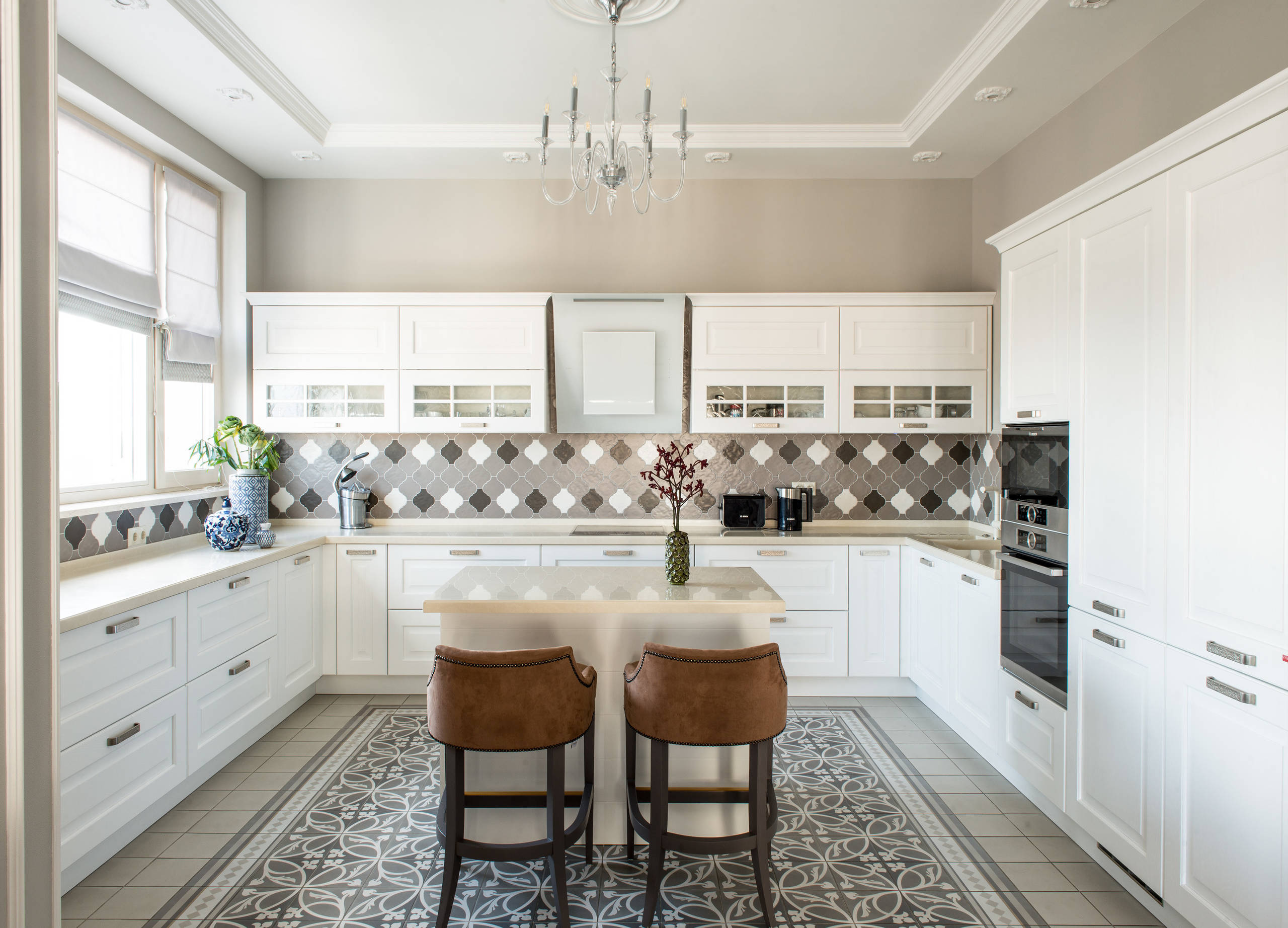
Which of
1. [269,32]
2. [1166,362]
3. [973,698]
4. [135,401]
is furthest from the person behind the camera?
[135,401]

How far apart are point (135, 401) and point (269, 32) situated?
5.95 ft

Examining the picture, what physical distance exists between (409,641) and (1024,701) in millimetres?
2948

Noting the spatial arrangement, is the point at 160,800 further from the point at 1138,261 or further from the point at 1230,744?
the point at 1138,261

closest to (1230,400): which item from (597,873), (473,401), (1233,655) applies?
(1233,655)

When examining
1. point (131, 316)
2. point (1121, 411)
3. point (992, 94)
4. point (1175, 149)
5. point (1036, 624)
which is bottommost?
point (1036, 624)

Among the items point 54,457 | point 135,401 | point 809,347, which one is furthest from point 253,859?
point 809,347

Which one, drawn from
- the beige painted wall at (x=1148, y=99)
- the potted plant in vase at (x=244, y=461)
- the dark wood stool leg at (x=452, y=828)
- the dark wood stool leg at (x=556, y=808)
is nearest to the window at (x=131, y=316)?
the potted plant in vase at (x=244, y=461)

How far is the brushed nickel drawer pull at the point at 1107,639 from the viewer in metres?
2.06

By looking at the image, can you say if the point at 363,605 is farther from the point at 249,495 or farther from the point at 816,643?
the point at 816,643

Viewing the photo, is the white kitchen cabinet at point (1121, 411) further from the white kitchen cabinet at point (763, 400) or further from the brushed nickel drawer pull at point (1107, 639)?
the white kitchen cabinet at point (763, 400)

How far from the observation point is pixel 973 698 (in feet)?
9.77

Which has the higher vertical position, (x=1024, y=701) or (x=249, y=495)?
(x=249, y=495)

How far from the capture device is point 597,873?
7.16ft

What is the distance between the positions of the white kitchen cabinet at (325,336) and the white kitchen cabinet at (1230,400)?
3.53m
